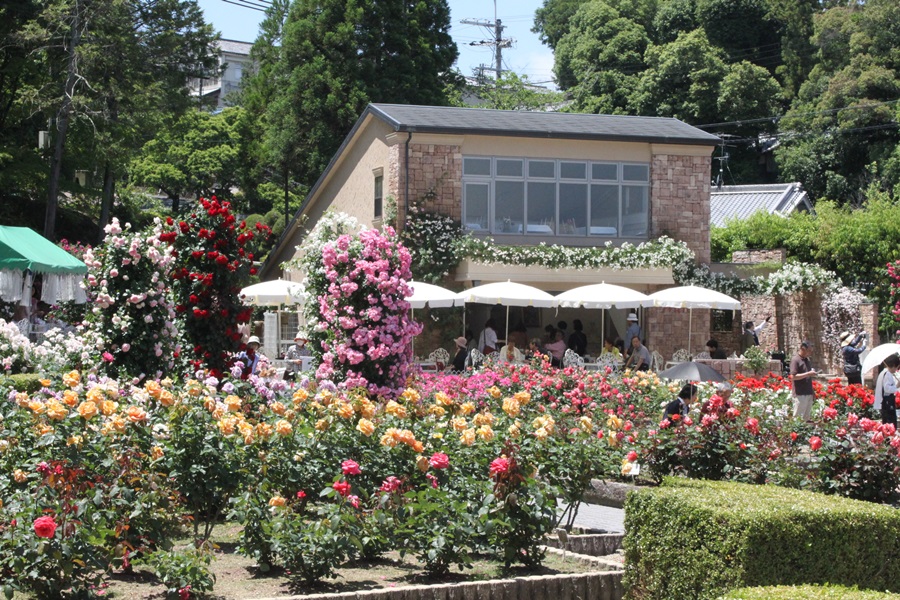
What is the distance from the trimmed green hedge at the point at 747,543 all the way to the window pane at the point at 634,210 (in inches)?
820

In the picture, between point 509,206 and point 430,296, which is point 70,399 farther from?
point 509,206

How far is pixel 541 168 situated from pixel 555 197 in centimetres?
78

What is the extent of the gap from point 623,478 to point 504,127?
15.8m

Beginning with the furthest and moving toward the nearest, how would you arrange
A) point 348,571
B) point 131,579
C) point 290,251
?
1. point 290,251
2. point 348,571
3. point 131,579

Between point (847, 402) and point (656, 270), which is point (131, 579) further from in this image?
point (656, 270)

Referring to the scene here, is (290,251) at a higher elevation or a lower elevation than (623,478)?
higher

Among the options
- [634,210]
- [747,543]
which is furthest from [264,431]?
[634,210]

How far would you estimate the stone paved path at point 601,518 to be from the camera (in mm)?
9889

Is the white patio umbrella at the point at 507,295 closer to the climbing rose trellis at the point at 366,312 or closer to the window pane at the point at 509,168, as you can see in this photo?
the window pane at the point at 509,168

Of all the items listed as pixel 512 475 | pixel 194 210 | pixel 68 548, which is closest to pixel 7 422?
pixel 68 548

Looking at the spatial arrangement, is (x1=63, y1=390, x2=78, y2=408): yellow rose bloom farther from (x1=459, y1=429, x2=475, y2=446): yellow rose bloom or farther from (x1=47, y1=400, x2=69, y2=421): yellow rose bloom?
(x1=459, y1=429, x2=475, y2=446): yellow rose bloom

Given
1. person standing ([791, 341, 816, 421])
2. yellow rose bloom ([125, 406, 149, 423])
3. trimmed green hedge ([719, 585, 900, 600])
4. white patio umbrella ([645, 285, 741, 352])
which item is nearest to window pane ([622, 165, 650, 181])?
white patio umbrella ([645, 285, 741, 352])

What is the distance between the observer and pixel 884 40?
42438 mm

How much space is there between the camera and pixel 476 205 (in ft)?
88.0
